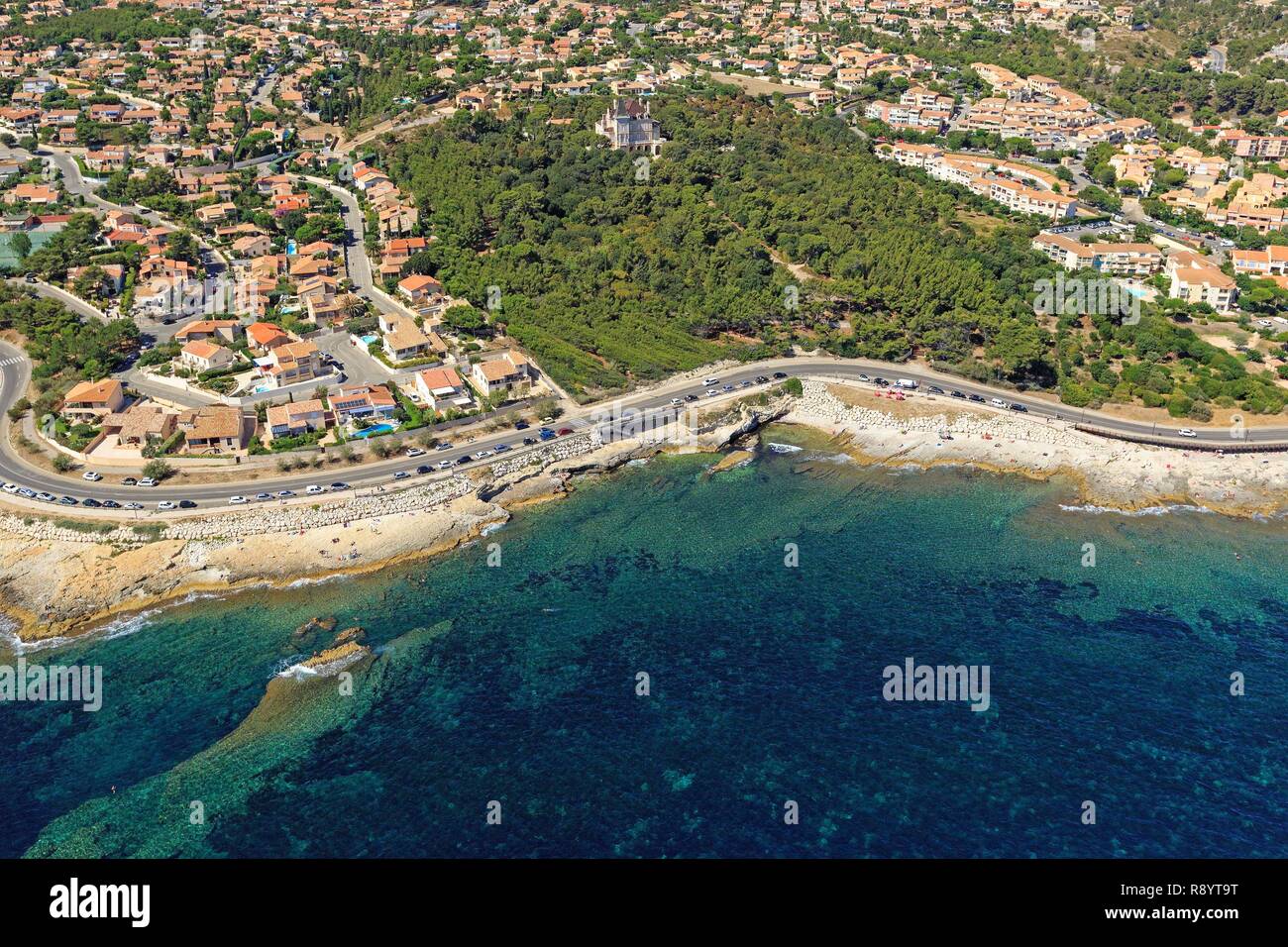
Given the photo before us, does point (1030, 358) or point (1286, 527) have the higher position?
point (1030, 358)

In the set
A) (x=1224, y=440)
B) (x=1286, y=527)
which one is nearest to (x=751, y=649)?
(x=1286, y=527)

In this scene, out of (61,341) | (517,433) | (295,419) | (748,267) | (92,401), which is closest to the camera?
(295,419)

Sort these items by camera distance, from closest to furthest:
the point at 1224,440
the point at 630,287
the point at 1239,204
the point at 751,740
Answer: the point at 751,740 < the point at 1224,440 < the point at 630,287 < the point at 1239,204

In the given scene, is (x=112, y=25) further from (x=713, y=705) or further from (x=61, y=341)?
(x=713, y=705)

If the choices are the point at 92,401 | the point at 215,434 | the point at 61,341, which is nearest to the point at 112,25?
the point at 61,341

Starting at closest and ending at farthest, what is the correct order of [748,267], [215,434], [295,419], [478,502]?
1. [478,502]
2. [215,434]
3. [295,419]
4. [748,267]
